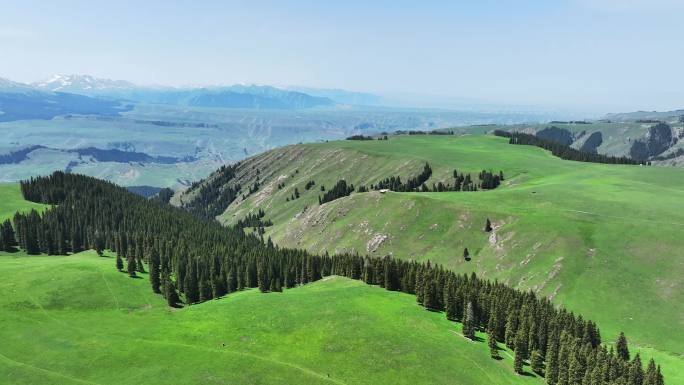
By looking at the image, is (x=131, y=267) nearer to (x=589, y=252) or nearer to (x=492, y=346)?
(x=492, y=346)

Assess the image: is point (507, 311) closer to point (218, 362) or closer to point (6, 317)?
point (218, 362)

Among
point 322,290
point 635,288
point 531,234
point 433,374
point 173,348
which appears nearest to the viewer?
point 433,374

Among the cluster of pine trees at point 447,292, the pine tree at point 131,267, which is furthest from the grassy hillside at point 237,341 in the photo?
Answer: the pine tree at point 131,267

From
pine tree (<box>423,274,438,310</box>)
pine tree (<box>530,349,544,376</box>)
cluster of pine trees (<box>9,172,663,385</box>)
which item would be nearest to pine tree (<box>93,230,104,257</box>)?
cluster of pine trees (<box>9,172,663,385</box>)

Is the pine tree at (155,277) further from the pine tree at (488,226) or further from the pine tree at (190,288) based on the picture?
the pine tree at (488,226)

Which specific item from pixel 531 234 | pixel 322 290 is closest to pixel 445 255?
pixel 531 234
